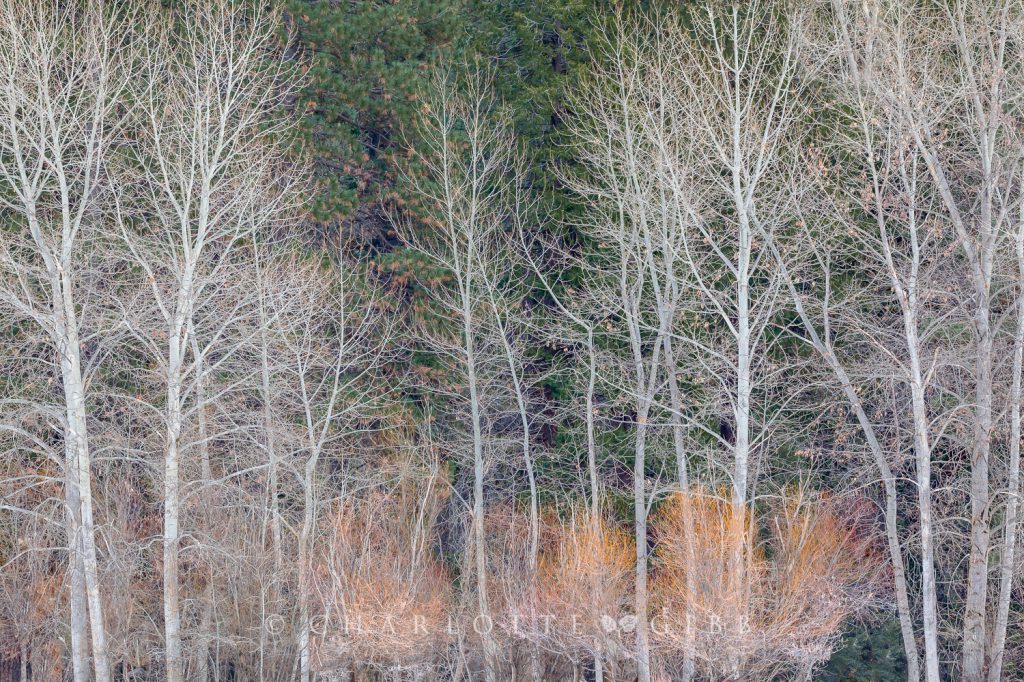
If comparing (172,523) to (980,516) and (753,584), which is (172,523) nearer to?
(753,584)

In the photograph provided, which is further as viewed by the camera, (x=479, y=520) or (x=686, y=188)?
(x=479, y=520)

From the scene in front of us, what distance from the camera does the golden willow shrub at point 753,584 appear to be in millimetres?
16906

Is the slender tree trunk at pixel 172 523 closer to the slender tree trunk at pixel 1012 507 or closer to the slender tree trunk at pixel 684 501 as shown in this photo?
the slender tree trunk at pixel 684 501

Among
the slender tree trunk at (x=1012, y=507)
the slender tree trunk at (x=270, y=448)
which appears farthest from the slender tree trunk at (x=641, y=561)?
the slender tree trunk at (x=270, y=448)

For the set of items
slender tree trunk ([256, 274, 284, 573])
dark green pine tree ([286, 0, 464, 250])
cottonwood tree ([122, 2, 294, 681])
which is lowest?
slender tree trunk ([256, 274, 284, 573])

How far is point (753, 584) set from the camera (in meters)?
18.5

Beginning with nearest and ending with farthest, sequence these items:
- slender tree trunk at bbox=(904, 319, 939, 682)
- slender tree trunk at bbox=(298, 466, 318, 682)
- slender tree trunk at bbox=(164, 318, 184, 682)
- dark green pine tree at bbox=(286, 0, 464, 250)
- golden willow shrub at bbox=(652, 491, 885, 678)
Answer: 1. golden willow shrub at bbox=(652, 491, 885, 678)
2. slender tree trunk at bbox=(904, 319, 939, 682)
3. slender tree trunk at bbox=(164, 318, 184, 682)
4. slender tree trunk at bbox=(298, 466, 318, 682)
5. dark green pine tree at bbox=(286, 0, 464, 250)

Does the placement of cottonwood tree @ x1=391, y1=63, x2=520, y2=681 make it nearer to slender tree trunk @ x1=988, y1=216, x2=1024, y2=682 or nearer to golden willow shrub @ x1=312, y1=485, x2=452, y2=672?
golden willow shrub @ x1=312, y1=485, x2=452, y2=672

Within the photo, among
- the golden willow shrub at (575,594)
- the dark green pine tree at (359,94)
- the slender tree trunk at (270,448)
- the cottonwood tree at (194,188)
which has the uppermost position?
the dark green pine tree at (359,94)

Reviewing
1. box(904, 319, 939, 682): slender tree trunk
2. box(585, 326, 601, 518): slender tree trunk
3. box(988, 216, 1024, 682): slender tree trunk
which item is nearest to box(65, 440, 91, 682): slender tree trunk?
box(585, 326, 601, 518): slender tree trunk

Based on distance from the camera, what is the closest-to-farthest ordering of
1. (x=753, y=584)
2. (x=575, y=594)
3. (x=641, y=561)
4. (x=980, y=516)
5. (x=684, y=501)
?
1. (x=684, y=501)
2. (x=753, y=584)
3. (x=980, y=516)
4. (x=575, y=594)
5. (x=641, y=561)

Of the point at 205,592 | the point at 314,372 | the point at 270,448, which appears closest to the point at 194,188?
the point at 314,372

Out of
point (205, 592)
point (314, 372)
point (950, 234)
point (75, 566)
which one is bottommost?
point (205, 592)

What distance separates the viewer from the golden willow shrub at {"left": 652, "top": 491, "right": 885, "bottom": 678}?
16906 millimetres
